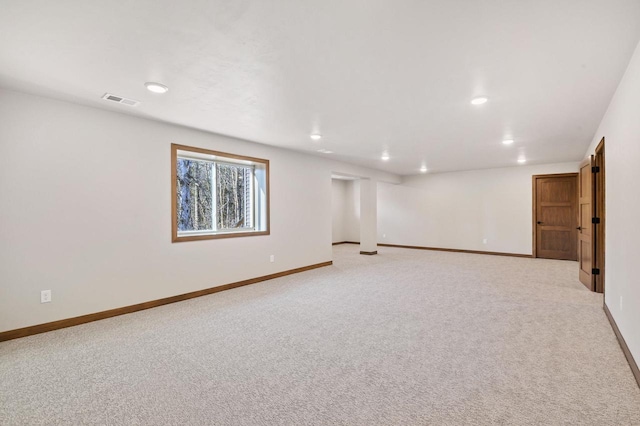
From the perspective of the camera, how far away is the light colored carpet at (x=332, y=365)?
190 centimetres

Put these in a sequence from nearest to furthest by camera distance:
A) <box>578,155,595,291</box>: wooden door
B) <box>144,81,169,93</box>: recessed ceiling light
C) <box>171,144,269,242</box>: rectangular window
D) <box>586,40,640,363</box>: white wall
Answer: <box>586,40,640,363</box>: white wall < <box>144,81,169,93</box>: recessed ceiling light < <box>578,155,595,291</box>: wooden door < <box>171,144,269,242</box>: rectangular window

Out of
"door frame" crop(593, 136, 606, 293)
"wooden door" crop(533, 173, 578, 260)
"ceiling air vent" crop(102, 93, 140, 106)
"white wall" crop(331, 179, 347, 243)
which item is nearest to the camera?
"ceiling air vent" crop(102, 93, 140, 106)

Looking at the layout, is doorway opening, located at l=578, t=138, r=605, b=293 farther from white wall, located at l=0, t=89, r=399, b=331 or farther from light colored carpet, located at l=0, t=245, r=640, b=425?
white wall, located at l=0, t=89, r=399, b=331

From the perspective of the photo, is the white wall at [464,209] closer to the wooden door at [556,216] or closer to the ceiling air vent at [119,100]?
the wooden door at [556,216]

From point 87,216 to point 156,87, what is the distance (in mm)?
1666

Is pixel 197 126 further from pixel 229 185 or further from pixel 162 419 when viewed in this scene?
pixel 162 419

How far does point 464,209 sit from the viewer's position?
910 centimetres

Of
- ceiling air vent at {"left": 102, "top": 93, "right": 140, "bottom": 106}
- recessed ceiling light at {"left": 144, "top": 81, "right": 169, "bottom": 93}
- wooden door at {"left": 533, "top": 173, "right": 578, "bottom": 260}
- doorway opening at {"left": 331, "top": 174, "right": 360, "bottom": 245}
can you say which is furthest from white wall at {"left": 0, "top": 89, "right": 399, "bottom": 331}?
wooden door at {"left": 533, "top": 173, "right": 578, "bottom": 260}

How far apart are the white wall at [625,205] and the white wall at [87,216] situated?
457 centimetres

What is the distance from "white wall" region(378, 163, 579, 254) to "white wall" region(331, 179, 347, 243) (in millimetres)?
1477

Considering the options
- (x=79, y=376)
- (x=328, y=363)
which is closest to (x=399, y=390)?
(x=328, y=363)

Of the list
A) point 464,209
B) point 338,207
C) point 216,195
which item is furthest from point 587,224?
point 338,207

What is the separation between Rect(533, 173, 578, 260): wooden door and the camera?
7.59 metres

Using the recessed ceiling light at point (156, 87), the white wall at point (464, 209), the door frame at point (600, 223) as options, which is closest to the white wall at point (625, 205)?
the door frame at point (600, 223)
